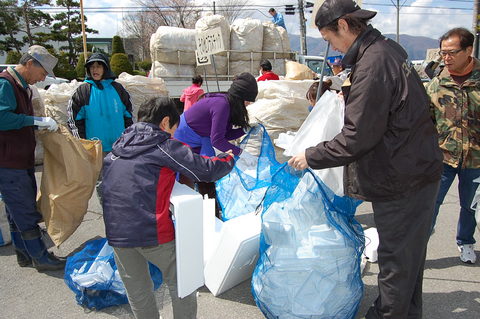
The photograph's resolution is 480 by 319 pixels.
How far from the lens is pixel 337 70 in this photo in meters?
5.33

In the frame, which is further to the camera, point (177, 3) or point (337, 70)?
point (177, 3)

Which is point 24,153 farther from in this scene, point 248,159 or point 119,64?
point 119,64

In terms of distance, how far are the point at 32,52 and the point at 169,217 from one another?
5.75 feet

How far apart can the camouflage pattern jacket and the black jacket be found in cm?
101

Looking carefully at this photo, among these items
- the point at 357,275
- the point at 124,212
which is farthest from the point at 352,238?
the point at 124,212

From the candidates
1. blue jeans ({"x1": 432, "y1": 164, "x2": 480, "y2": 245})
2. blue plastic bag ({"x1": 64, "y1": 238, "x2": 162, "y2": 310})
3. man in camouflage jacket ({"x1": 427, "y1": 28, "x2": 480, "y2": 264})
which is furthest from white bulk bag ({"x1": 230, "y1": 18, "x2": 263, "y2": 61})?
blue plastic bag ({"x1": 64, "y1": 238, "x2": 162, "y2": 310})

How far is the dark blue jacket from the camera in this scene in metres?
1.55

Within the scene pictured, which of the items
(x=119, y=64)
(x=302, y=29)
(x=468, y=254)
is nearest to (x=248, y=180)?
(x=468, y=254)

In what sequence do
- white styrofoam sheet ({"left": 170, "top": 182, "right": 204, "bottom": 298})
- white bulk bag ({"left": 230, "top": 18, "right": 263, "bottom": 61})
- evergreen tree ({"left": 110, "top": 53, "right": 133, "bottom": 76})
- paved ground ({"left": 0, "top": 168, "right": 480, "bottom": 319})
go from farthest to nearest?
1. evergreen tree ({"left": 110, "top": 53, "right": 133, "bottom": 76})
2. white bulk bag ({"left": 230, "top": 18, "right": 263, "bottom": 61})
3. paved ground ({"left": 0, "top": 168, "right": 480, "bottom": 319})
4. white styrofoam sheet ({"left": 170, "top": 182, "right": 204, "bottom": 298})

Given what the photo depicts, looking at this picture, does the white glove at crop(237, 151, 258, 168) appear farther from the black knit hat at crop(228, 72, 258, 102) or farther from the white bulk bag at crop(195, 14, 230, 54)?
the white bulk bag at crop(195, 14, 230, 54)

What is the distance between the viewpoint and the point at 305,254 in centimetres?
185

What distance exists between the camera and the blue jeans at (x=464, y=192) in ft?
8.45

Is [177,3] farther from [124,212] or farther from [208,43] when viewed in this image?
[124,212]

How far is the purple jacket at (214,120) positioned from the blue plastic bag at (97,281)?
1.01 metres
